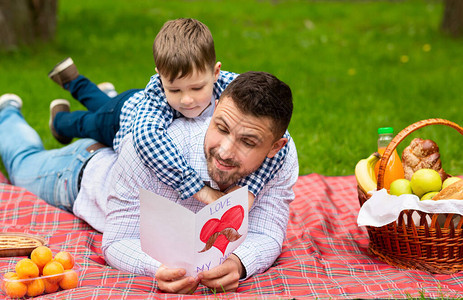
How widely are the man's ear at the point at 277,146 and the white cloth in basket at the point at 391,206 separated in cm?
59

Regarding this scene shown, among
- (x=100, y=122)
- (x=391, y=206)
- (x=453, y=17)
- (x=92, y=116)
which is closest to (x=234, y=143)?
(x=391, y=206)

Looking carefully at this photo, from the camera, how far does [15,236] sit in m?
3.40

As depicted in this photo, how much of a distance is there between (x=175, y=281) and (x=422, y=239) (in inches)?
49.9

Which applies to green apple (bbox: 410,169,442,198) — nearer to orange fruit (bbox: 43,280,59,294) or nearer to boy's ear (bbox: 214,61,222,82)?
boy's ear (bbox: 214,61,222,82)

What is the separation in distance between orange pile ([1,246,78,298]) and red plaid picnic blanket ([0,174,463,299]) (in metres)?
0.06

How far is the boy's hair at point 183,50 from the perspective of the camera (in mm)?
3146

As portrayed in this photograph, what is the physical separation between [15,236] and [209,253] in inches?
49.9

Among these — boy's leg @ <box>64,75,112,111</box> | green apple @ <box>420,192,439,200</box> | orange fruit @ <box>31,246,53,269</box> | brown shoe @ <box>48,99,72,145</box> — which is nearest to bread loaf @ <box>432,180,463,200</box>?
green apple @ <box>420,192,439,200</box>

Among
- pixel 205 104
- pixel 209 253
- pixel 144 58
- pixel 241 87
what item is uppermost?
pixel 241 87

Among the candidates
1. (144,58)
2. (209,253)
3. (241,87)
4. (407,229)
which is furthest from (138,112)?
(144,58)

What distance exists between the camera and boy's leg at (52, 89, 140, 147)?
396 cm

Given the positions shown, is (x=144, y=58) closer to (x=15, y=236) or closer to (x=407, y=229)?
(x=15, y=236)

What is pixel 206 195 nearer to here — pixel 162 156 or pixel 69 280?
pixel 162 156

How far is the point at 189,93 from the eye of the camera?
319cm
